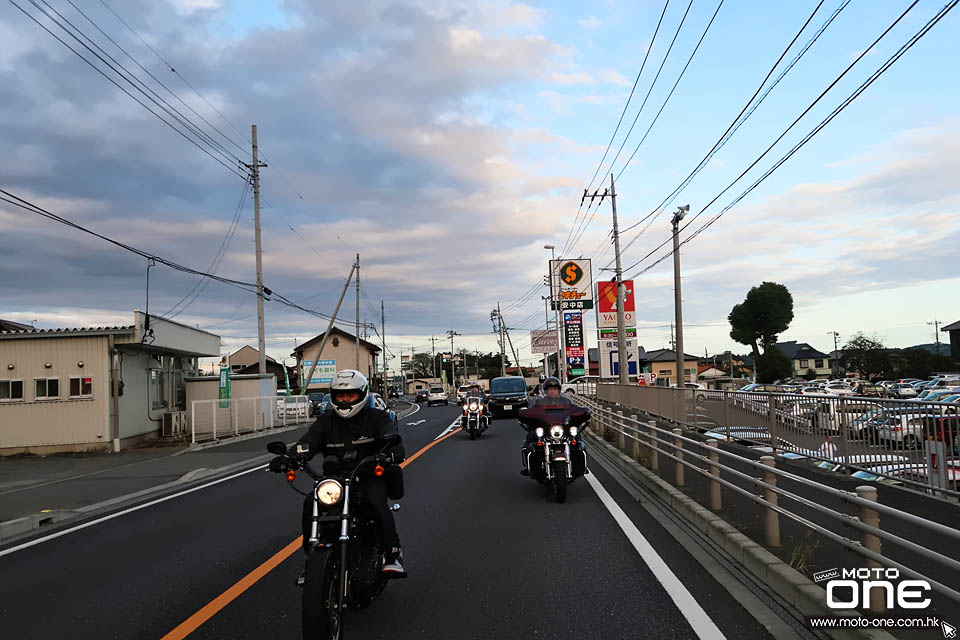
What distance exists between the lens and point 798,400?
1130 centimetres

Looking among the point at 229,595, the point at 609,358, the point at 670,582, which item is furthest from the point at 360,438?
the point at 609,358

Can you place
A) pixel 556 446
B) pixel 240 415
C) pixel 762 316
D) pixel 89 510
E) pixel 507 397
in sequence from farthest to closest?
pixel 762 316 → pixel 507 397 → pixel 240 415 → pixel 89 510 → pixel 556 446

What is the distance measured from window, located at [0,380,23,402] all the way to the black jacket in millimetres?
21133

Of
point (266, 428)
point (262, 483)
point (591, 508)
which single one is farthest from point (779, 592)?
point (266, 428)

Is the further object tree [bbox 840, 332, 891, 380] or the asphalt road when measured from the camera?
tree [bbox 840, 332, 891, 380]

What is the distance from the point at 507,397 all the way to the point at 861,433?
21.5 metres

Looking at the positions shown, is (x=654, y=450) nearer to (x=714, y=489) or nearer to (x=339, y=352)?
(x=714, y=489)

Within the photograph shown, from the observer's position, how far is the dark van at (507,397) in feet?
98.1

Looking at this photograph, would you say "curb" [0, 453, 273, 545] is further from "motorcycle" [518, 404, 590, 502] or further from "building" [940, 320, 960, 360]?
"building" [940, 320, 960, 360]

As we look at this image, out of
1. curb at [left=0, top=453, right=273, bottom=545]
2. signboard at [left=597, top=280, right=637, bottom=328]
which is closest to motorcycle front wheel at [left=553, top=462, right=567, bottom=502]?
curb at [left=0, top=453, right=273, bottom=545]

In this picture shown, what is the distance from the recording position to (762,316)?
308 feet

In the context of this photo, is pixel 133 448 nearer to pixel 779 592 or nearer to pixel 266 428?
pixel 266 428

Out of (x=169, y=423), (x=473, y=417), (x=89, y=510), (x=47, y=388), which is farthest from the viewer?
(x=169, y=423)

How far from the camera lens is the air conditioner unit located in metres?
25.7
